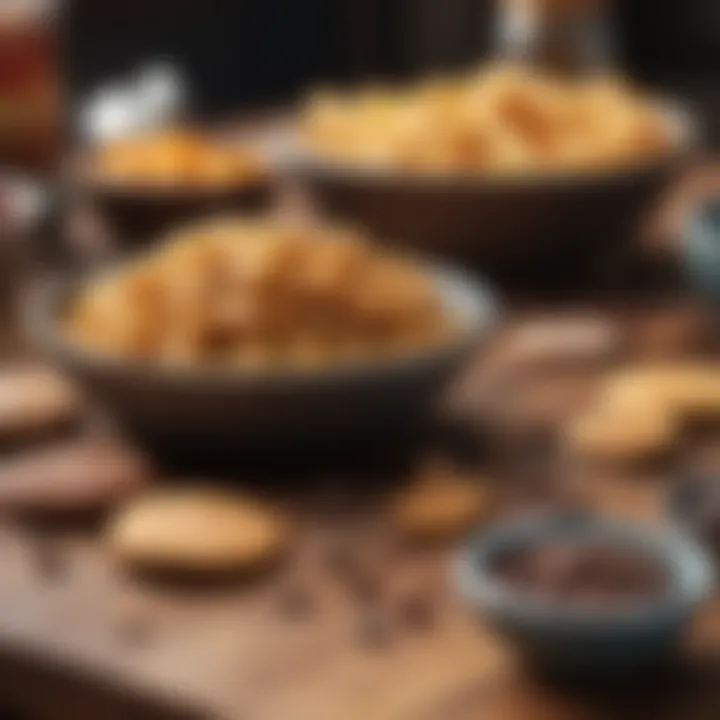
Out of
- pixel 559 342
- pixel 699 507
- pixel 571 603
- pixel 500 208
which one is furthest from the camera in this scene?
pixel 500 208

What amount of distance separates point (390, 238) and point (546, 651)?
2.07ft

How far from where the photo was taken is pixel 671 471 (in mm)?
1062

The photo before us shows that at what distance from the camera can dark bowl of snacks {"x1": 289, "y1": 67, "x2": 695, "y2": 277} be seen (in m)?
1.38

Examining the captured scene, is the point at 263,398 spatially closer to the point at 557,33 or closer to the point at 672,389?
the point at 672,389

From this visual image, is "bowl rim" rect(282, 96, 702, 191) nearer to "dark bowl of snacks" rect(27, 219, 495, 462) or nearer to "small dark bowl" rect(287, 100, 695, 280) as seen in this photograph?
"small dark bowl" rect(287, 100, 695, 280)

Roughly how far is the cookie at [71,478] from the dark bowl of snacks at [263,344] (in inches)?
1.1

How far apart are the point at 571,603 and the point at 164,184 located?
71 cm

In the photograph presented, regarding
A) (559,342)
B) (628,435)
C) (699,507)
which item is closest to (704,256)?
(559,342)

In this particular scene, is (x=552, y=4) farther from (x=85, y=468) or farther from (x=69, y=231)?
(x=85, y=468)

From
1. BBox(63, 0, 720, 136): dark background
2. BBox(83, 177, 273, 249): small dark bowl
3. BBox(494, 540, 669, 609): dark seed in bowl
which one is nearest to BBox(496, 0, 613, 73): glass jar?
BBox(83, 177, 273, 249): small dark bowl

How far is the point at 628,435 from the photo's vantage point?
1078 mm

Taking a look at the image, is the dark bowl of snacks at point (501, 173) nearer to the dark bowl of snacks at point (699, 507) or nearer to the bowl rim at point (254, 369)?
the bowl rim at point (254, 369)

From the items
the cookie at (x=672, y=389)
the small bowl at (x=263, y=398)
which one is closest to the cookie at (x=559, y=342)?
the cookie at (x=672, y=389)

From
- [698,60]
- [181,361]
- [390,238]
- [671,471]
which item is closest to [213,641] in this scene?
[181,361]
